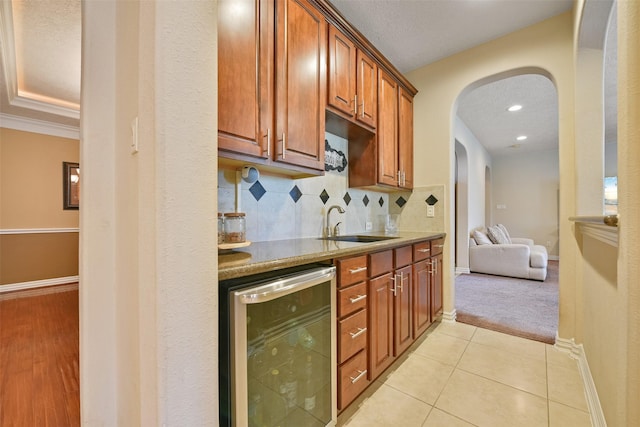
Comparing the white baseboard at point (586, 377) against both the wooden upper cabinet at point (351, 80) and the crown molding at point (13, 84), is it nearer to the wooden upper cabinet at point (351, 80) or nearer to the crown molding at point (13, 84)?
the wooden upper cabinet at point (351, 80)

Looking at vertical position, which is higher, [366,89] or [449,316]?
[366,89]

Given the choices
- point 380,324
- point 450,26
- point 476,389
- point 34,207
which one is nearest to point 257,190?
point 380,324

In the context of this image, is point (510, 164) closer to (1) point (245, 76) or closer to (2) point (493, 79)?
(2) point (493, 79)

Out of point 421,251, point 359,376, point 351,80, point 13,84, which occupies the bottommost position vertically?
point 359,376

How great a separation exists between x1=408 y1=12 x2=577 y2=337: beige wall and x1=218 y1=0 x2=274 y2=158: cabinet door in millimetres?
1955

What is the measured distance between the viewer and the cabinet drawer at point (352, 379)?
4.45 ft

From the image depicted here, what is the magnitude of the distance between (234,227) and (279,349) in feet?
1.93

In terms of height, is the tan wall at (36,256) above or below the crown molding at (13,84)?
below

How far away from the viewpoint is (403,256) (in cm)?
191

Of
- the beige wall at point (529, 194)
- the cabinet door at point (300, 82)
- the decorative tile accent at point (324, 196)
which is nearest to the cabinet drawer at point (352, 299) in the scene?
the cabinet door at point (300, 82)

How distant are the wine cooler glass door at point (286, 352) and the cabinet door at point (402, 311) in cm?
70

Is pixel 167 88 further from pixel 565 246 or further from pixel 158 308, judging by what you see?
pixel 565 246

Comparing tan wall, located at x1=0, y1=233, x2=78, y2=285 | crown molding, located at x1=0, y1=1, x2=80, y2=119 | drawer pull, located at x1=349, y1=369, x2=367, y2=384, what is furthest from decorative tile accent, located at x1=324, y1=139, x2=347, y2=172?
tan wall, located at x1=0, y1=233, x2=78, y2=285

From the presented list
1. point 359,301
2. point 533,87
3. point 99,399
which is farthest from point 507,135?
point 99,399
